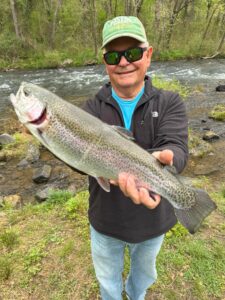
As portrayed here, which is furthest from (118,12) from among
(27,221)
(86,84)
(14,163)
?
(27,221)

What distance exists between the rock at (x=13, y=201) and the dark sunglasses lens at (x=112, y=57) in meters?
5.25

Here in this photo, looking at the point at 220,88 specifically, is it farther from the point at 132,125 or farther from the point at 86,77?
the point at 132,125

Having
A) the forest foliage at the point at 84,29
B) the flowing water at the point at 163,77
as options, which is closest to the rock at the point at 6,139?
the flowing water at the point at 163,77

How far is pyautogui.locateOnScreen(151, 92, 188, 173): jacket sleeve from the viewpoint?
2709mm

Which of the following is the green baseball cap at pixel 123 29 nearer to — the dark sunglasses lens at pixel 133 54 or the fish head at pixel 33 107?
the dark sunglasses lens at pixel 133 54

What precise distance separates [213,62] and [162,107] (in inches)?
1126

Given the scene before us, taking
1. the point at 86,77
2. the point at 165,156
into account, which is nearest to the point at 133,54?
the point at 165,156

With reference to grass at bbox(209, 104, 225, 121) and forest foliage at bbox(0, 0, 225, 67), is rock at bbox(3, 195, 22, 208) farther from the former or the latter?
forest foliage at bbox(0, 0, 225, 67)

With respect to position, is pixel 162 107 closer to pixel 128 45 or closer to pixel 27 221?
pixel 128 45

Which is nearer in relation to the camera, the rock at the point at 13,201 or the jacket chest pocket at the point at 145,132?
the jacket chest pocket at the point at 145,132

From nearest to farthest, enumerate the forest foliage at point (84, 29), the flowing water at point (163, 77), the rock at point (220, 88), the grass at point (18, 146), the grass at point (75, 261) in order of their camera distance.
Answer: the grass at point (75, 261)
the flowing water at point (163, 77)
the grass at point (18, 146)
the rock at point (220, 88)
the forest foliage at point (84, 29)

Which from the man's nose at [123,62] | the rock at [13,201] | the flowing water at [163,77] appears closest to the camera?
the man's nose at [123,62]

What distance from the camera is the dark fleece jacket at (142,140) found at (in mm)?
2861

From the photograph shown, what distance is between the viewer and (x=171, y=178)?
2.58 m
